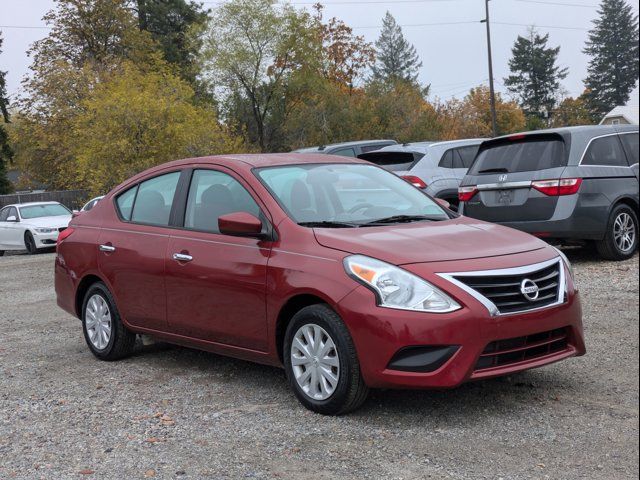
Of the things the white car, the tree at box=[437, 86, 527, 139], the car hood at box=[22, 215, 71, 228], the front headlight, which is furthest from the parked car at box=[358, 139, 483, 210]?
the tree at box=[437, 86, 527, 139]

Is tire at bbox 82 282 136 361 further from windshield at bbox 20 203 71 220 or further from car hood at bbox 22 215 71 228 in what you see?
windshield at bbox 20 203 71 220

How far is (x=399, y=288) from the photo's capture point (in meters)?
4.50

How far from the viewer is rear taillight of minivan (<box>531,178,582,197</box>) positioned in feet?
32.0

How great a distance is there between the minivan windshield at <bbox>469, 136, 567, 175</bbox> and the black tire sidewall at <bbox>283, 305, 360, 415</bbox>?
234 inches

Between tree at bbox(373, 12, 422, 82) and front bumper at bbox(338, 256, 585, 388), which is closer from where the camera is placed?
front bumper at bbox(338, 256, 585, 388)

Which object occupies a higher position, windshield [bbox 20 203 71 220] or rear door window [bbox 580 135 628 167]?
rear door window [bbox 580 135 628 167]

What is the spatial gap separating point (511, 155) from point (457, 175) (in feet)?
12.0

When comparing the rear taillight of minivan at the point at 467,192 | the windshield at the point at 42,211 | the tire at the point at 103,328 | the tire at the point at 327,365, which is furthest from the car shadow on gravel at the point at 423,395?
the windshield at the point at 42,211

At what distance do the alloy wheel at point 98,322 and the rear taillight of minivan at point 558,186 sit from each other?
5547mm

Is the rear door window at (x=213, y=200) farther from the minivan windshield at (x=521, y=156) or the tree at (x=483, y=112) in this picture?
the tree at (x=483, y=112)

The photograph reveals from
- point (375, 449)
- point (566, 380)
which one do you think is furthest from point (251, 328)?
point (566, 380)

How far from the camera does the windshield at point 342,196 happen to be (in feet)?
17.9

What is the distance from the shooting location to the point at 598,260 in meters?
10.6

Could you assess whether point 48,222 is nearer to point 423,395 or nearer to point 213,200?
point 213,200
